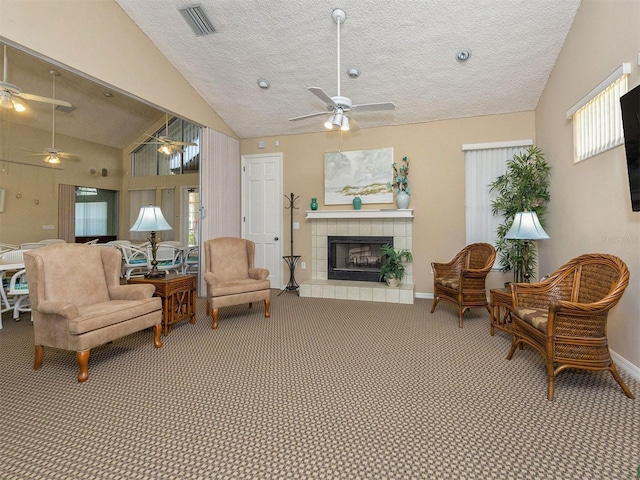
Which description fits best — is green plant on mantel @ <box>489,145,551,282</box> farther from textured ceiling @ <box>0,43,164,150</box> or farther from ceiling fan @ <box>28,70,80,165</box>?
ceiling fan @ <box>28,70,80,165</box>

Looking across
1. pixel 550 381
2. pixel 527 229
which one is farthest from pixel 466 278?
pixel 550 381

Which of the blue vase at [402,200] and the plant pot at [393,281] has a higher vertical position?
the blue vase at [402,200]

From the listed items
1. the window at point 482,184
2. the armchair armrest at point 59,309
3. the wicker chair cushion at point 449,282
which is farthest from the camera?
the window at point 482,184

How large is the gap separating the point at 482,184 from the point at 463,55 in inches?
74.4

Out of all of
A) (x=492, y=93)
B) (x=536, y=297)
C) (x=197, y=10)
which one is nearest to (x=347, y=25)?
(x=197, y=10)

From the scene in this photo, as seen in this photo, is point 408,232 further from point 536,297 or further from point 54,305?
point 54,305

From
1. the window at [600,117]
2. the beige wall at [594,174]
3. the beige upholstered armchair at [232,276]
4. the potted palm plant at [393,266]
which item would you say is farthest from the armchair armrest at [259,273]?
the window at [600,117]

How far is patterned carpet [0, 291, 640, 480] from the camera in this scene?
1551 millimetres

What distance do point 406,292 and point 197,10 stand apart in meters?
4.52

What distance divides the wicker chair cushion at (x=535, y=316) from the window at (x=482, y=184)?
251cm

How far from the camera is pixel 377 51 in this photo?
4.08 metres

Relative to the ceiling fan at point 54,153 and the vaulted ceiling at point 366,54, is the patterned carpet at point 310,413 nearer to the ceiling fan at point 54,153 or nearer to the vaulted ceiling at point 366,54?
the vaulted ceiling at point 366,54

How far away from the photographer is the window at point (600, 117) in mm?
2662

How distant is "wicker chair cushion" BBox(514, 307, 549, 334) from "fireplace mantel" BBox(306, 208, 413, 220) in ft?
8.52
